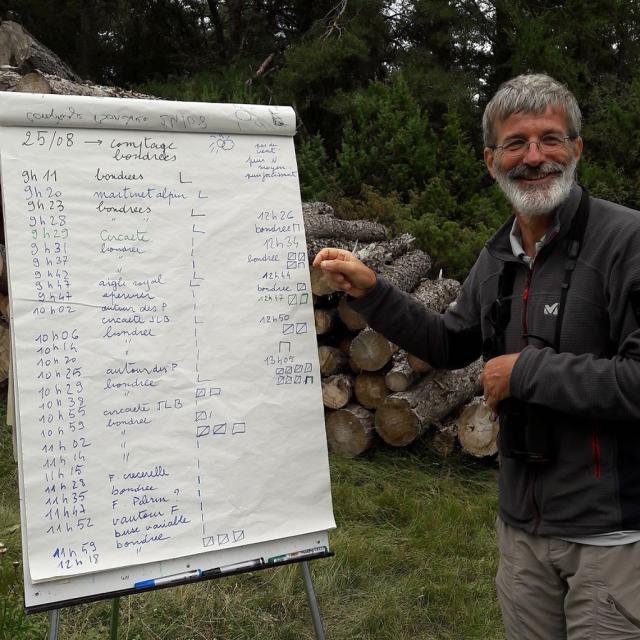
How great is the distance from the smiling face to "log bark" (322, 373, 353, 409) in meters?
2.67

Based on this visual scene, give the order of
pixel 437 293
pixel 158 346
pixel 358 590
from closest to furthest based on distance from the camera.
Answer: pixel 158 346 → pixel 358 590 → pixel 437 293

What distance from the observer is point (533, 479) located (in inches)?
75.4

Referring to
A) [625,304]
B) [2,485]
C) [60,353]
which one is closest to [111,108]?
[60,353]

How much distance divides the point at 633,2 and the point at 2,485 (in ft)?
28.8

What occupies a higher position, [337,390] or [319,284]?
→ [319,284]

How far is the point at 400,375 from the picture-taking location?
14.1ft

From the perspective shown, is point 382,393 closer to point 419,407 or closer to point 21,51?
point 419,407

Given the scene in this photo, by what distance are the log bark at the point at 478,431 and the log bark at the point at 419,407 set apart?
14 cm

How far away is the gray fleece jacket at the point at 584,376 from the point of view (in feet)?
5.69

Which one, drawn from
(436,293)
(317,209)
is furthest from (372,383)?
(317,209)

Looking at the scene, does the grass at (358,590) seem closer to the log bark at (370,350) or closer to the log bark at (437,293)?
the log bark at (370,350)

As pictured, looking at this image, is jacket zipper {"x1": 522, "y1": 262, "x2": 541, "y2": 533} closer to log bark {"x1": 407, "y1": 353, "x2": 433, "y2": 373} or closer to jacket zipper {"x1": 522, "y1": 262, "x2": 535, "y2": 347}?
jacket zipper {"x1": 522, "y1": 262, "x2": 535, "y2": 347}

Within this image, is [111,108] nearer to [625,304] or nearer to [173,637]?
[625,304]

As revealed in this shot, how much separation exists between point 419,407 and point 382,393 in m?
0.26
